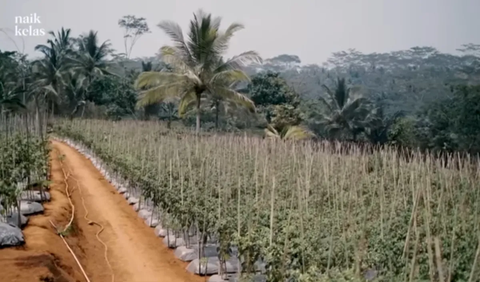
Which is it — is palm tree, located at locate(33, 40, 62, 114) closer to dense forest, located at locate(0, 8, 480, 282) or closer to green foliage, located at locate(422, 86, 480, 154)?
dense forest, located at locate(0, 8, 480, 282)

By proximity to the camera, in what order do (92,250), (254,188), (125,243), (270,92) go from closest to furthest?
(254,188) < (92,250) < (125,243) < (270,92)

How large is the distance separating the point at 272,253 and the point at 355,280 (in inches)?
41.6

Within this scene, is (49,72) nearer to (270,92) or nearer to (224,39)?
(270,92)

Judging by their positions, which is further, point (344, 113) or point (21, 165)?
point (344, 113)

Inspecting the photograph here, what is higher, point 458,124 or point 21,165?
point 458,124

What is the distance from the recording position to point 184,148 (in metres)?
10.7

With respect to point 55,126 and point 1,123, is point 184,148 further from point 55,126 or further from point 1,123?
point 55,126

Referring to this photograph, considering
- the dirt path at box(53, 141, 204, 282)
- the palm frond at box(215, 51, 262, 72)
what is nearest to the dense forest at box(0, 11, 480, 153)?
the palm frond at box(215, 51, 262, 72)

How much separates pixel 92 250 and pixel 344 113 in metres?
17.1

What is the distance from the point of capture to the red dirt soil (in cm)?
551

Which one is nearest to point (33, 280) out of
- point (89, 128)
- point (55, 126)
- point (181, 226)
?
point (181, 226)

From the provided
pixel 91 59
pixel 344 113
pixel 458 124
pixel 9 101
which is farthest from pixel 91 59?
pixel 458 124

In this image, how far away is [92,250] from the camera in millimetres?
7176

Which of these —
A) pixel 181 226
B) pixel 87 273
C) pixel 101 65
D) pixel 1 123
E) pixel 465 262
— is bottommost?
pixel 87 273
